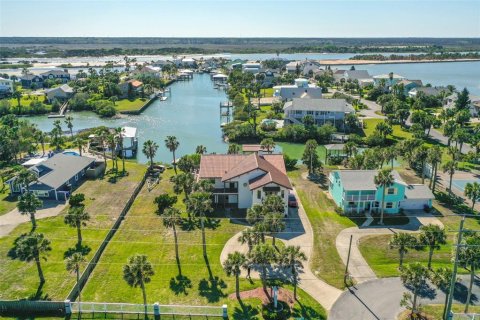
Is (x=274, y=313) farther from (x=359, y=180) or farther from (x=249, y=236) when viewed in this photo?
(x=359, y=180)

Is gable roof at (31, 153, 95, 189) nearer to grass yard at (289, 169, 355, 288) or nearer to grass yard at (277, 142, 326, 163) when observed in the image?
grass yard at (289, 169, 355, 288)

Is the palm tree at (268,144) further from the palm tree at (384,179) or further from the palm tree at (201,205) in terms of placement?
the palm tree at (201,205)

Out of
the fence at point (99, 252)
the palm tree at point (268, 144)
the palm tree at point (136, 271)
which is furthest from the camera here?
the palm tree at point (268, 144)

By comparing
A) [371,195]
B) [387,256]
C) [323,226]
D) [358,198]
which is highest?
[371,195]

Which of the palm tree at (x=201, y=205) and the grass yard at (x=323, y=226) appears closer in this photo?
the grass yard at (x=323, y=226)

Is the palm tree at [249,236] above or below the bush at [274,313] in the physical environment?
above

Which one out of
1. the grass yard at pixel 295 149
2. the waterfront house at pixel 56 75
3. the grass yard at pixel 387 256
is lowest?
the grass yard at pixel 387 256

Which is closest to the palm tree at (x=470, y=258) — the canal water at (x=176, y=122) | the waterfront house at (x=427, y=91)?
the canal water at (x=176, y=122)

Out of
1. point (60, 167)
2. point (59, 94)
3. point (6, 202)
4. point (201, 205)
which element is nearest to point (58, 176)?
point (60, 167)
